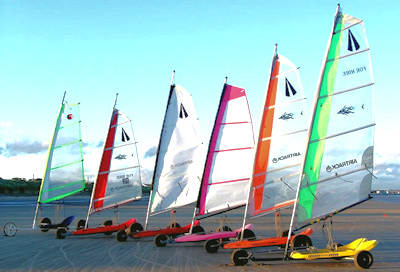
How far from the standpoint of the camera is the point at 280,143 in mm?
14227

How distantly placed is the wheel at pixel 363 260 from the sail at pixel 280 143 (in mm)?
3167

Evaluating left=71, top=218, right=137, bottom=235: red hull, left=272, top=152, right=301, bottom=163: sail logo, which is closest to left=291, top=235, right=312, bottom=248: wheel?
left=272, top=152, right=301, bottom=163: sail logo

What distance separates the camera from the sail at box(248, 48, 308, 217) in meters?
14.0

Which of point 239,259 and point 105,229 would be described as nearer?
point 239,259

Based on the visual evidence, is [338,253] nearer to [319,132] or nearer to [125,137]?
[319,132]

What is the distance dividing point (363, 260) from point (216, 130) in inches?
274

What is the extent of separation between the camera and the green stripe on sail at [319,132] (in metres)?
12.3

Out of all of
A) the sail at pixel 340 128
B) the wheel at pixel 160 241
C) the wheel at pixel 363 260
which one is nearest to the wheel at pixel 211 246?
the wheel at pixel 160 241

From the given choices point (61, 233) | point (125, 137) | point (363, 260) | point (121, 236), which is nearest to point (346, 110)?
point (363, 260)

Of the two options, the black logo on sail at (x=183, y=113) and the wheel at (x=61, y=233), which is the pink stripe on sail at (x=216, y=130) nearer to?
the black logo on sail at (x=183, y=113)

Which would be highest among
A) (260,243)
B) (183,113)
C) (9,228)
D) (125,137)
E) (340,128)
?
(183,113)

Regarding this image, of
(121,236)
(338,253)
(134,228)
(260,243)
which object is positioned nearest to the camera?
(338,253)

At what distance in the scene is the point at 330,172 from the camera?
12.4m

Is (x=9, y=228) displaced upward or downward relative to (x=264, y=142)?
downward
